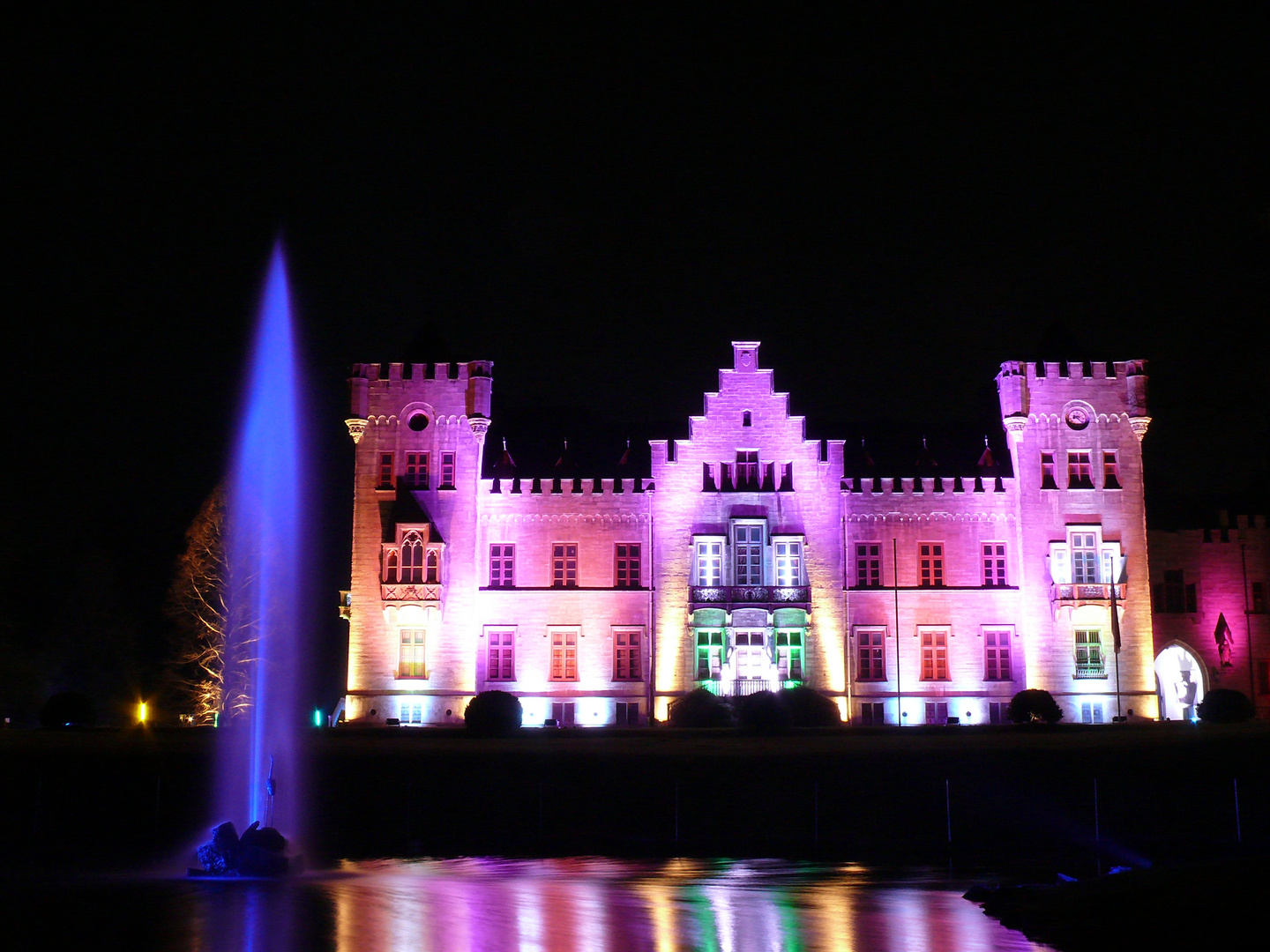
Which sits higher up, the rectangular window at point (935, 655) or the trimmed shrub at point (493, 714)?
the rectangular window at point (935, 655)

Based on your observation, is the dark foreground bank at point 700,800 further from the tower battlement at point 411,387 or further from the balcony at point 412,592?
the tower battlement at point 411,387

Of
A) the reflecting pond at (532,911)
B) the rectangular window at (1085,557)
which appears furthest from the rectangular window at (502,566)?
the reflecting pond at (532,911)

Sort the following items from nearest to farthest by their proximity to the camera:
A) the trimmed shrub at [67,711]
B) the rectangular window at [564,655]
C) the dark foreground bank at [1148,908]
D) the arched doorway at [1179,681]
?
the dark foreground bank at [1148,908]
the trimmed shrub at [67,711]
the rectangular window at [564,655]
the arched doorway at [1179,681]

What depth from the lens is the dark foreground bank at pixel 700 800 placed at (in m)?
29.0

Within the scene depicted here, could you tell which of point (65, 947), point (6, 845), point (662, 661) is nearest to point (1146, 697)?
point (662, 661)

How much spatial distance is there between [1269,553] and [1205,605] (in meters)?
3.63

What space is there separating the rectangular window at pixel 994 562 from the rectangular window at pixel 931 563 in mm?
1836

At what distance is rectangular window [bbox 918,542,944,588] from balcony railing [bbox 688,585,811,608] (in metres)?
5.25

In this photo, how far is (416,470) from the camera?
54750 millimetres

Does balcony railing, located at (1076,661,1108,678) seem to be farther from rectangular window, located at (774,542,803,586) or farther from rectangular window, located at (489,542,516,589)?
rectangular window, located at (489,542,516,589)

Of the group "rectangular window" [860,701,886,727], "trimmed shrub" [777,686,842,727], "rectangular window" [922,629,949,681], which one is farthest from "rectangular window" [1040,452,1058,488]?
"trimmed shrub" [777,686,842,727]

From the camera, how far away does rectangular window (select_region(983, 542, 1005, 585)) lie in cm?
5434

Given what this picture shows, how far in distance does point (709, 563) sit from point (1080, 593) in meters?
15.2

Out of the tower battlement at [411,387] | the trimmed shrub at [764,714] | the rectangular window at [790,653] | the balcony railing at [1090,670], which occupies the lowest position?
the trimmed shrub at [764,714]
